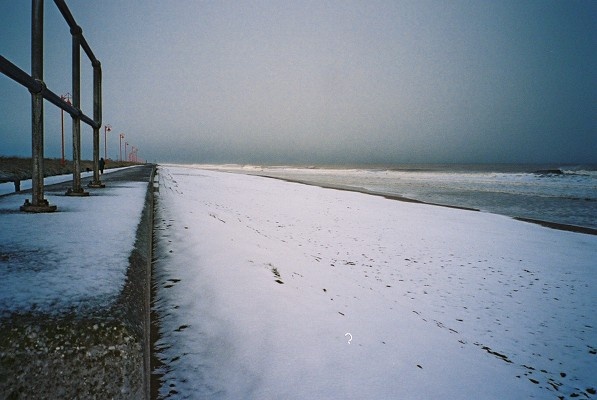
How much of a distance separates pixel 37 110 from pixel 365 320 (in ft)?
8.88

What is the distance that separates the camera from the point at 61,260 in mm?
1102

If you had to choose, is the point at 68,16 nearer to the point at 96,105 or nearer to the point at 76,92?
the point at 76,92

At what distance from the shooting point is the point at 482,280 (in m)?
3.88

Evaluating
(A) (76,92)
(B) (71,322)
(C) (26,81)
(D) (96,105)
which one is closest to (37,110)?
(C) (26,81)

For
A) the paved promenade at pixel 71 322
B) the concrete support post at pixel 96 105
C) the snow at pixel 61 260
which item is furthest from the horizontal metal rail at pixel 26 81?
the concrete support post at pixel 96 105

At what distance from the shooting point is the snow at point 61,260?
0.80 meters

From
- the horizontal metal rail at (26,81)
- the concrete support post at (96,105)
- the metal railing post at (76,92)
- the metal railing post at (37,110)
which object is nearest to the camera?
the horizontal metal rail at (26,81)

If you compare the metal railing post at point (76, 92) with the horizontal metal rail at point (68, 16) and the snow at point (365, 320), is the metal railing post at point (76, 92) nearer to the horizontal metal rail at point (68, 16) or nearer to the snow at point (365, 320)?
the horizontal metal rail at point (68, 16)

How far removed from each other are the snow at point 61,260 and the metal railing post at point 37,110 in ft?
0.52

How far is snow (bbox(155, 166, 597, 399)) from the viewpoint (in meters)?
1.33

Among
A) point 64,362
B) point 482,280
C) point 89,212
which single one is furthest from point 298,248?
point 64,362

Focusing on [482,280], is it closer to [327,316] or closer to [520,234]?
[327,316]

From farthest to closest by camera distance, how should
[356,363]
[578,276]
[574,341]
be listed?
[578,276]
[574,341]
[356,363]

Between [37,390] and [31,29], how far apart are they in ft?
8.34
